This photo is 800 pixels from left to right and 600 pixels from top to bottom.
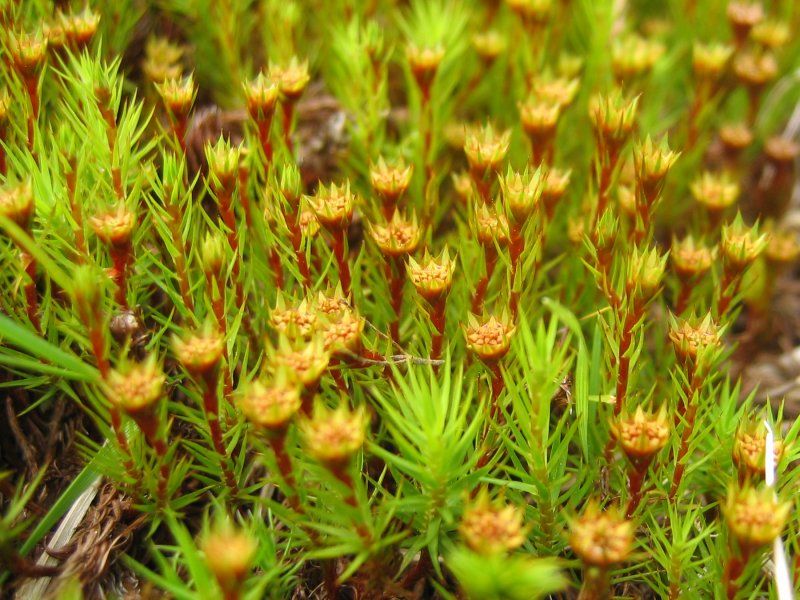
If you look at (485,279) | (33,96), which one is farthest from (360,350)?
(33,96)

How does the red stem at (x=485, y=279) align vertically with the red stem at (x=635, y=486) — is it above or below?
above

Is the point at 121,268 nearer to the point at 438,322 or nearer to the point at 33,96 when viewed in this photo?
the point at 33,96

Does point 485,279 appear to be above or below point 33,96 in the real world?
below

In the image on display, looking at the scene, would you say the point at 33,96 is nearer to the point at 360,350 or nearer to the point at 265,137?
the point at 265,137

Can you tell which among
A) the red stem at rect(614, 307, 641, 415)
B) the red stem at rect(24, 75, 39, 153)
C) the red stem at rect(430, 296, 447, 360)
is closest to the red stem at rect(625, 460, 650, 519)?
the red stem at rect(614, 307, 641, 415)

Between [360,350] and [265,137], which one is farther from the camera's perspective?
[265,137]

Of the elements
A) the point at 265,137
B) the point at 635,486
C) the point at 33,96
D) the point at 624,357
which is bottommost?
the point at 635,486

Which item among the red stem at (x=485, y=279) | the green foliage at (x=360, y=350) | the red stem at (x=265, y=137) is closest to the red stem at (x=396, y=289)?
the green foliage at (x=360, y=350)

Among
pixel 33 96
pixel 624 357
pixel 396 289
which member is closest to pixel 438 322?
pixel 396 289

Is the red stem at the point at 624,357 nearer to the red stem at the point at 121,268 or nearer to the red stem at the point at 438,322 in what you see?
the red stem at the point at 438,322

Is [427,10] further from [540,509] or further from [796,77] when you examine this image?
[540,509]

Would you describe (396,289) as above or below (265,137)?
below

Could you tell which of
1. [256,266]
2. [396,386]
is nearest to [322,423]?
[396,386]
